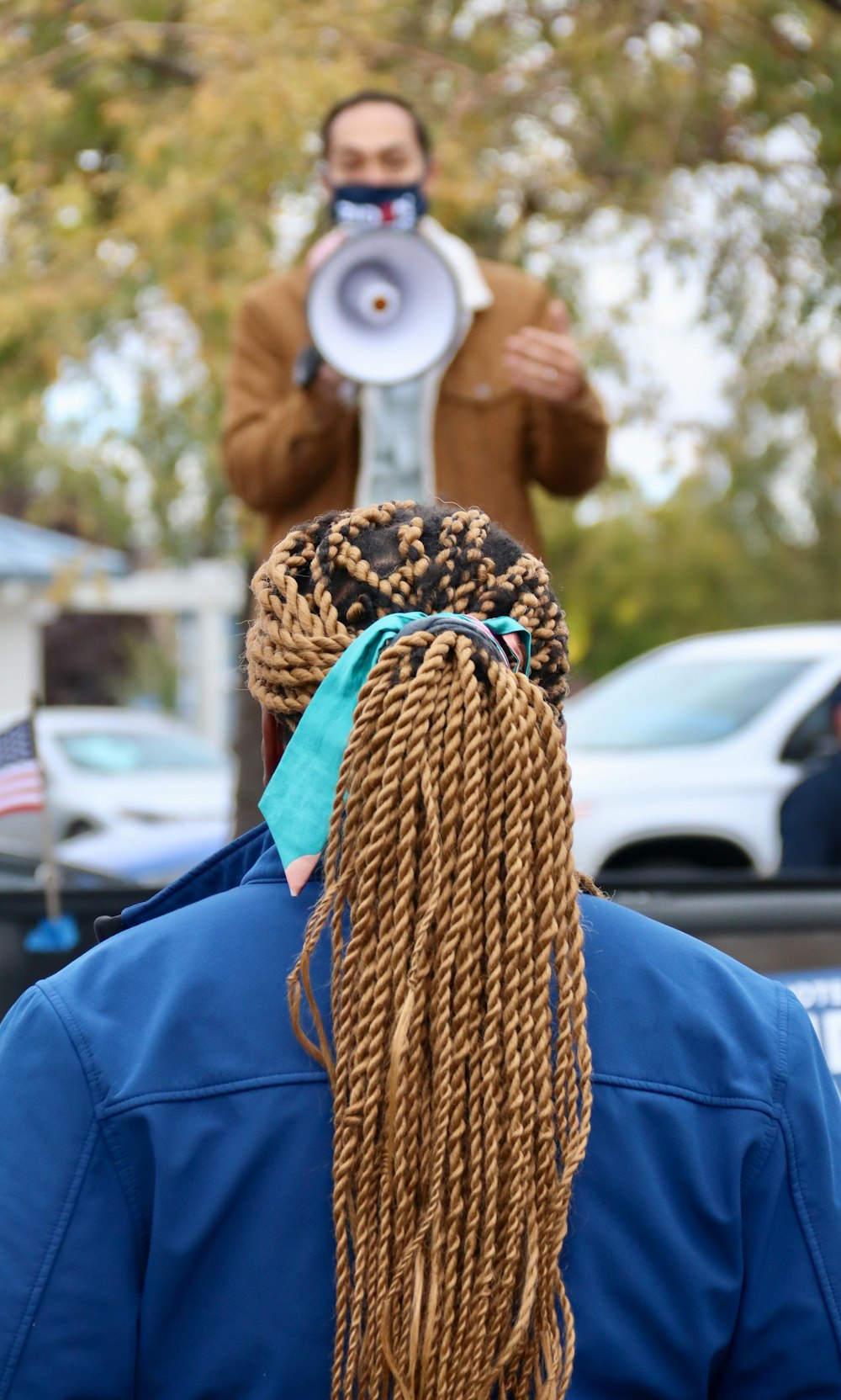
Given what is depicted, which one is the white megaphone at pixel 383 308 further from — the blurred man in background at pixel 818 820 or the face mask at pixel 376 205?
the blurred man in background at pixel 818 820

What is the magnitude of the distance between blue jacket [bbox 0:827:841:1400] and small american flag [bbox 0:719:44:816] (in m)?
2.23

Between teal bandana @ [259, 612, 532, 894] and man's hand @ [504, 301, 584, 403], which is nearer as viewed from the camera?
teal bandana @ [259, 612, 532, 894]

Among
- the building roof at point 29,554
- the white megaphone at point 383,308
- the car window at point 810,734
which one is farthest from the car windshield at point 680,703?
the building roof at point 29,554

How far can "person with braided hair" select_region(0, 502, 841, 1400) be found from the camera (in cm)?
134

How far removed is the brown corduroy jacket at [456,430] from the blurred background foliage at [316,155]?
7.04 ft

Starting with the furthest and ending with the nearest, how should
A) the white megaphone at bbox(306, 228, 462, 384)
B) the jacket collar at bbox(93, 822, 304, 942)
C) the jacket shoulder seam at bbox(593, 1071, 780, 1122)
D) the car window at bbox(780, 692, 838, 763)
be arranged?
1. the car window at bbox(780, 692, 838, 763)
2. the white megaphone at bbox(306, 228, 462, 384)
3. the jacket collar at bbox(93, 822, 304, 942)
4. the jacket shoulder seam at bbox(593, 1071, 780, 1122)

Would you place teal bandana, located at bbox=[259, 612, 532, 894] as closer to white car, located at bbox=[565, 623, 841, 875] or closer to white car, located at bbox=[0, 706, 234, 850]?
white car, located at bbox=[565, 623, 841, 875]

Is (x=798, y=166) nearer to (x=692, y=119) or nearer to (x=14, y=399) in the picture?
(x=692, y=119)

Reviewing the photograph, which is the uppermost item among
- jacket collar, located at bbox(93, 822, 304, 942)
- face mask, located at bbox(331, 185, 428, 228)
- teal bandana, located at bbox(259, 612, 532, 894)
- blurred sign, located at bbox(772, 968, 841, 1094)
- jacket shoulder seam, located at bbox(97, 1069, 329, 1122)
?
face mask, located at bbox(331, 185, 428, 228)

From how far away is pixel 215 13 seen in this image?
6391 millimetres

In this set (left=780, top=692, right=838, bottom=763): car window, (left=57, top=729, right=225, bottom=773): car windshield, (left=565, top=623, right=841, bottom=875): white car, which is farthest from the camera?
(left=57, top=729, right=225, bottom=773): car windshield

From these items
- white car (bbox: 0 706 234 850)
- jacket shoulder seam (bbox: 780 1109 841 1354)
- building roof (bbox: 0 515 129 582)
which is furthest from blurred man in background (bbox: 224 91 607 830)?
building roof (bbox: 0 515 129 582)

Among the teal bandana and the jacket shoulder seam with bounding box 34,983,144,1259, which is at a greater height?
the teal bandana

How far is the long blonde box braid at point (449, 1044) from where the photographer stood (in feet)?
4.37
